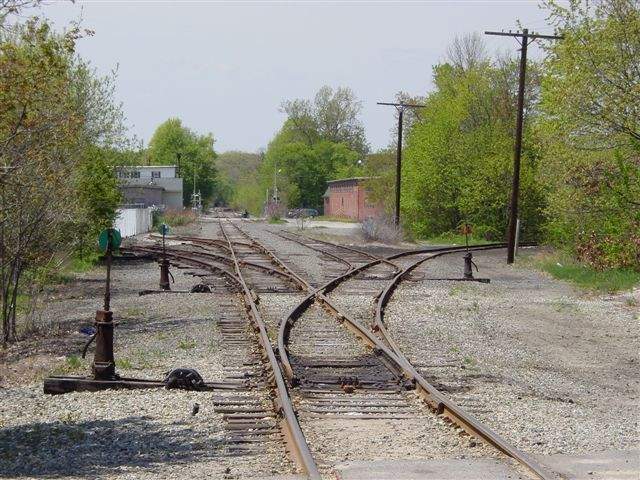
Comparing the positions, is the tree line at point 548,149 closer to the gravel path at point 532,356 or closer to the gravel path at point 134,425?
the gravel path at point 532,356

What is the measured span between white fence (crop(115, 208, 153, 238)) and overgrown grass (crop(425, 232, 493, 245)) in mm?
16534

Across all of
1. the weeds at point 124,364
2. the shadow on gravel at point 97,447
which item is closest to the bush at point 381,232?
the weeds at point 124,364

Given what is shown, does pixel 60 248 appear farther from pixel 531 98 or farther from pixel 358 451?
pixel 531 98

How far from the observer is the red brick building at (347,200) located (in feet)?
312

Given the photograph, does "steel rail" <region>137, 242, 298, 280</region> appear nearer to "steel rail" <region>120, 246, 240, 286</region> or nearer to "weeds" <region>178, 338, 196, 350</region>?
"steel rail" <region>120, 246, 240, 286</region>

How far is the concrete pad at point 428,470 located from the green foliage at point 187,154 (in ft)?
444

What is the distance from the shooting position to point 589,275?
91.1 feet

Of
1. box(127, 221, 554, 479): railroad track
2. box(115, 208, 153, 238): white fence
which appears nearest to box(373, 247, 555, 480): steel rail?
box(127, 221, 554, 479): railroad track

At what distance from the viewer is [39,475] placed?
7.64m

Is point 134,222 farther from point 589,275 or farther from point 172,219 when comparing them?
point 589,275

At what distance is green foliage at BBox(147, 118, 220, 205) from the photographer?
149625mm

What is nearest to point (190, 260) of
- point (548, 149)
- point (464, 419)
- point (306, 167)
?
point (548, 149)

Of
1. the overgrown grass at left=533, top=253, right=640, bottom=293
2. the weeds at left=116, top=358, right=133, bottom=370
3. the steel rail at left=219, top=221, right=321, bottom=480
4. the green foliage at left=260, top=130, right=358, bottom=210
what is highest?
the green foliage at left=260, top=130, right=358, bottom=210

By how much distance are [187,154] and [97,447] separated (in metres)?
151
